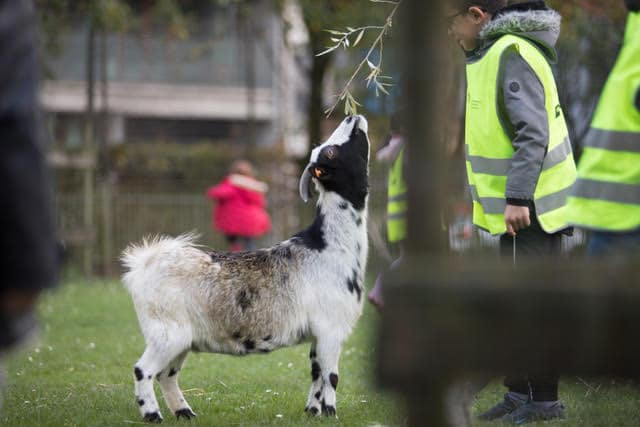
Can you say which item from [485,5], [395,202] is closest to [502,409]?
[485,5]

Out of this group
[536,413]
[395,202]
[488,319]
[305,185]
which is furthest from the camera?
[395,202]

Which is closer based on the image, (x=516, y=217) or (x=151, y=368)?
(x=516, y=217)

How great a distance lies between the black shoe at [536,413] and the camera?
17.4ft

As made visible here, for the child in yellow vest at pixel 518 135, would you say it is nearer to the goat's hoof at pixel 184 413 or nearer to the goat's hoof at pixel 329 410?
the goat's hoof at pixel 329 410

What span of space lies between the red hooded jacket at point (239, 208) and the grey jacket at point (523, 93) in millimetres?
10394

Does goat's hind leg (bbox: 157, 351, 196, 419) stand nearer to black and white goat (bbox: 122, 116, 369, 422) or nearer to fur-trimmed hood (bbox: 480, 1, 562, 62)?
black and white goat (bbox: 122, 116, 369, 422)

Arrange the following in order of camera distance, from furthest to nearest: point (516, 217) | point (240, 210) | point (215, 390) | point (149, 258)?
point (240, 210) → point (215, 390) → point (149, 258) → point (516, 217)

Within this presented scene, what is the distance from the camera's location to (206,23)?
95.6 ft

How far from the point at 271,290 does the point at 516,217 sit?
1.64 metres

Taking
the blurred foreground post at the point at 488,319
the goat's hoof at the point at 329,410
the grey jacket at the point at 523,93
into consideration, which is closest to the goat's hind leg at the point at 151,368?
the goat's hoof at the point at 329,410

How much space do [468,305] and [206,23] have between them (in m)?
27.9

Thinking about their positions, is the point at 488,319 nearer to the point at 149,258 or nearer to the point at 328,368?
the point at 328,368

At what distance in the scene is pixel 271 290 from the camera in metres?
5.59

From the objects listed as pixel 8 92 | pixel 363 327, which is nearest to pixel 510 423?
pixel 8 92
